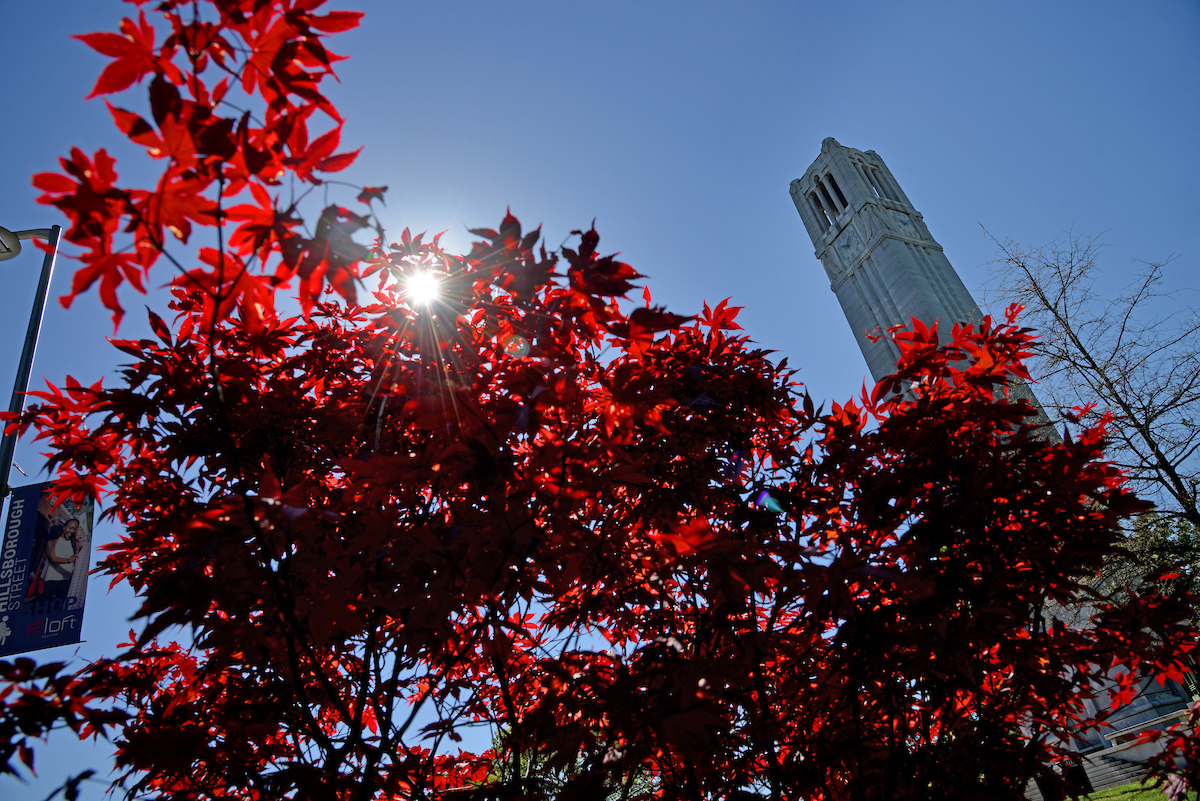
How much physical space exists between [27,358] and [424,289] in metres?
5.72

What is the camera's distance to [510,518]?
1.82 meters

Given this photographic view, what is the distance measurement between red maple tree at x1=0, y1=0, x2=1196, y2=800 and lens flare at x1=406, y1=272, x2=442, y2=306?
0.12 feet

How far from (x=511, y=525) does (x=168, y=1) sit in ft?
5.50

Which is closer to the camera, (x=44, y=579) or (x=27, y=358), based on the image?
(x=44, y=579)

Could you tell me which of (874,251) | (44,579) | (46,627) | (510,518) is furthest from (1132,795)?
(874,251)

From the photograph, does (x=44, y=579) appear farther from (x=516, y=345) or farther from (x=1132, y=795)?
(x=1132, y=795)

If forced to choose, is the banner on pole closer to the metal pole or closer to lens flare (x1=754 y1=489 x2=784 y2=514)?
the metal pole

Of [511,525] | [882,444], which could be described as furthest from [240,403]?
[882,444]

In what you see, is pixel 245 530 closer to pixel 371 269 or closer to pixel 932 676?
pixel 371 269

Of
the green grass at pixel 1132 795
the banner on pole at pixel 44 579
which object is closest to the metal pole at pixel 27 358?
the banner on pole at pixel 44 579

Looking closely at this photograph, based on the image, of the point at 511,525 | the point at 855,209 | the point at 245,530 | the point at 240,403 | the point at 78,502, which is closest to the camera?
the point at 245,530

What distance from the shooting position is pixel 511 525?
182 centimetres

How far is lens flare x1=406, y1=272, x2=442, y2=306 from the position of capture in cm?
188

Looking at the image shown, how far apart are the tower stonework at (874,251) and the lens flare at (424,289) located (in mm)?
26652
